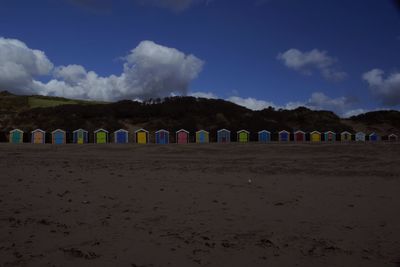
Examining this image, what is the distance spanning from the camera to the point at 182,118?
59625 mm

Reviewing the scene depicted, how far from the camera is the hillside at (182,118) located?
55.1 metres

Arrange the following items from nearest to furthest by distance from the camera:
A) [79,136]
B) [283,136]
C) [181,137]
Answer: [79,136]
[181,137]
[283,136]

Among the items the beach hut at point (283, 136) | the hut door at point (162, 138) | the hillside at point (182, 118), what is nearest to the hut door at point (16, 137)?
the hillside at point (182, 118)

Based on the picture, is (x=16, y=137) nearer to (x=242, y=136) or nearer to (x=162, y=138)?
(x=162, y=138)

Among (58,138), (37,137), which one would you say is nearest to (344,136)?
(58,138)

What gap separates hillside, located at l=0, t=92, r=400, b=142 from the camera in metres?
55.1

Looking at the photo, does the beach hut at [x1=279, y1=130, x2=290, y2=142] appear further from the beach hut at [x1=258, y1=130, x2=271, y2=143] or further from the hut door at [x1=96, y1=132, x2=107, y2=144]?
the hut door at [x1=96, y1=132, x2=107, y2=144]

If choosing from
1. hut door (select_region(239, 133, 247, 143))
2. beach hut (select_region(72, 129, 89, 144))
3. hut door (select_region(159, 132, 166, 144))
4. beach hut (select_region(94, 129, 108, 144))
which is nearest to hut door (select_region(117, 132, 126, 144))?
beach hut (select_region(94, 129, 108, 144))

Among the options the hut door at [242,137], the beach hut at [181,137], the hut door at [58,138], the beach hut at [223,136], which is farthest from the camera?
the hut door at [242,137]

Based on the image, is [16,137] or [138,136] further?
[138,136]

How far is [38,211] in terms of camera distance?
675 cm

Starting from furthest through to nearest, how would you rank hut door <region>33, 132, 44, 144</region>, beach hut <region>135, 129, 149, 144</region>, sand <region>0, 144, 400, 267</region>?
beach hut <region>135, 129, 149, 144</region>, hut door <region>33, 132, 44, 144</region>, sand <region>0, 144, 400, 267</region>

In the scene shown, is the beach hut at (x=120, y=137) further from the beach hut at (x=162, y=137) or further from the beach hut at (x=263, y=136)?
the beach hut at (x=263, y=136)

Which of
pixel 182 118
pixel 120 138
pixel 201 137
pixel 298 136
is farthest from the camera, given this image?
pixel 182 118
